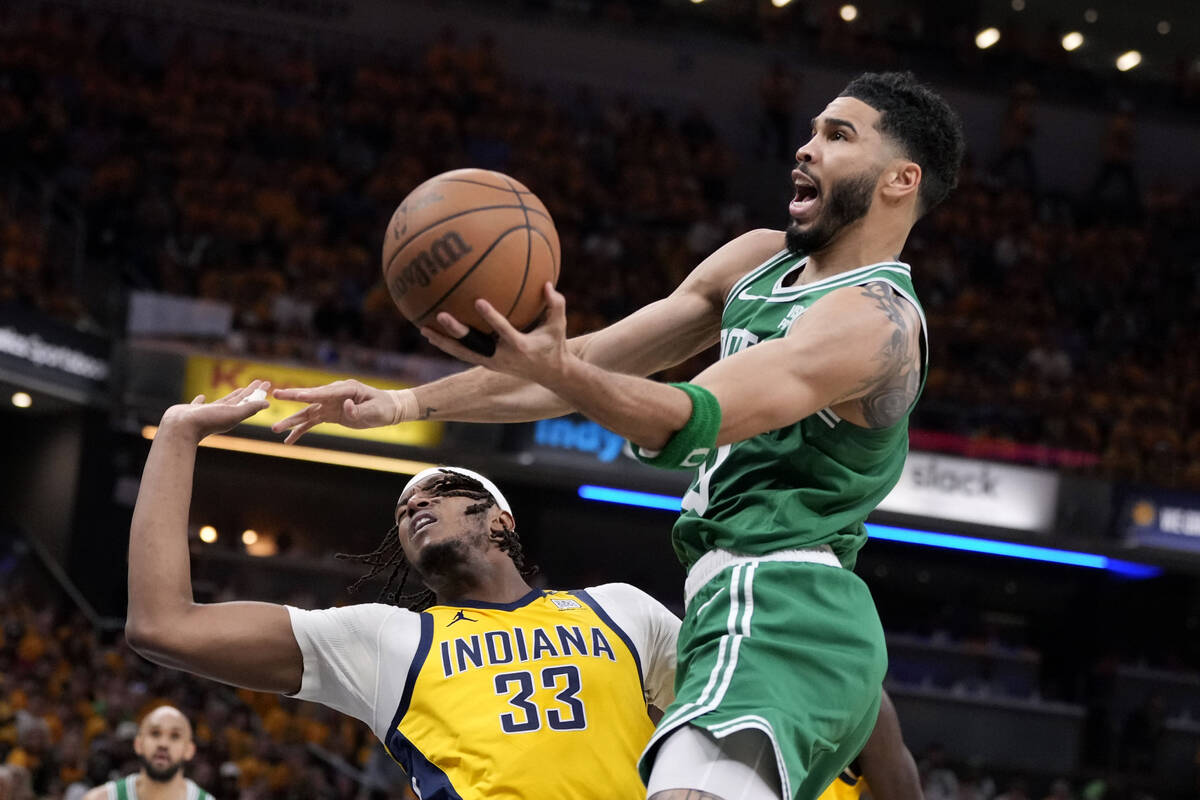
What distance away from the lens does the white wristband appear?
3.39 metres

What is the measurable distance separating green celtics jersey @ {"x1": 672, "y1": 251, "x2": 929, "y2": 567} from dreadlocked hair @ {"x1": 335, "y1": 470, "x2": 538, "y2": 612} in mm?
1125

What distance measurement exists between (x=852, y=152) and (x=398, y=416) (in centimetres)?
119

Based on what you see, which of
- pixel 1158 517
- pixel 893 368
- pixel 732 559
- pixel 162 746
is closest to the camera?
pixel 893 368

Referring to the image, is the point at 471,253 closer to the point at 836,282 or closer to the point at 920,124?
the point at 836,282

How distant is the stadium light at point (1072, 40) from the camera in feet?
76.1

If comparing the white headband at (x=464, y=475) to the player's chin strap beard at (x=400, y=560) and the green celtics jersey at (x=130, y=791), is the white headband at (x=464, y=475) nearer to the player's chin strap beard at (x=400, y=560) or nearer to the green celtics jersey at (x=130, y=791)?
the player's chin strap beard at (x=400, y=560)

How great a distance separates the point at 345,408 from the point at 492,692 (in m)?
0.90

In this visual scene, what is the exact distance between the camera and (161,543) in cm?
318

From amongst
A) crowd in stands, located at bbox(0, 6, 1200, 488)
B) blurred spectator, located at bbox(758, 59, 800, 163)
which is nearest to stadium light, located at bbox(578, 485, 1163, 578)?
crowd in stands, located at bbox(0, 6, 1200, 488)

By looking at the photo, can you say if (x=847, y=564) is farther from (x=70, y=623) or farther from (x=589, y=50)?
(x=589, y=50)

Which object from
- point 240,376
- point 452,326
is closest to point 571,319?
point 240,376

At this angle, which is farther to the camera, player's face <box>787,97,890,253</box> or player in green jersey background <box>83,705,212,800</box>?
player in green jersey background <box>83,705,212,800</box>

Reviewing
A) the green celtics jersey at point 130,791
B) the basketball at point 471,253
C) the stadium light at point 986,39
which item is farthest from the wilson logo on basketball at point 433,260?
the stadium light at point 986,39

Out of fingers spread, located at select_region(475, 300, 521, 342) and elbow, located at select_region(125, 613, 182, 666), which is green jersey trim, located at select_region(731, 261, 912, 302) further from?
elbow, located at select_region(125, 613, 182, 666)
